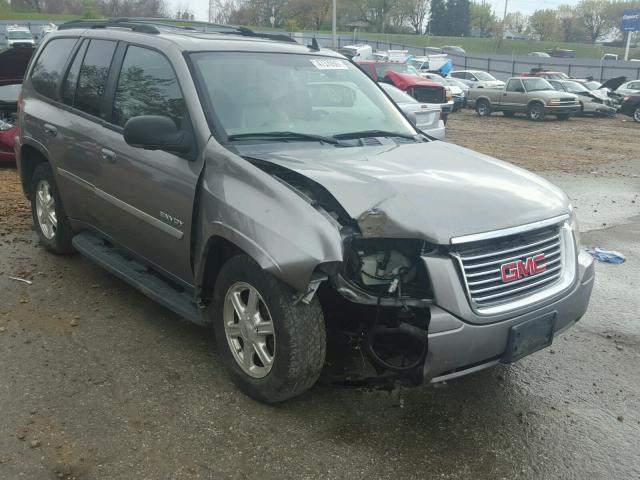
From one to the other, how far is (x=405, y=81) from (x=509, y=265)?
18.1 metres

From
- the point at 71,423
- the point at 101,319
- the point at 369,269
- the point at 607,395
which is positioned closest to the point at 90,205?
the point at 101,319

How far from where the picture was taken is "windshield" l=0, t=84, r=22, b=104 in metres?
9.25

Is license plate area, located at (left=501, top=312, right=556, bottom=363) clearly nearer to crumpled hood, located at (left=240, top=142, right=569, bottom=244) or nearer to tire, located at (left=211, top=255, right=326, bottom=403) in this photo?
crumpled hood, located at (left=240, top=142, right=569, bottom=244)

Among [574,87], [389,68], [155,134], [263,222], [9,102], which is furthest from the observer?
[574,87]

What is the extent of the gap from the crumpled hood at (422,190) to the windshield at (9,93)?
285 inches

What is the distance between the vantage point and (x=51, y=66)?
530 centimetres

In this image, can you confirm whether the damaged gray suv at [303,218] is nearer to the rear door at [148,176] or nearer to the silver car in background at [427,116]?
the rear door at [148,176]

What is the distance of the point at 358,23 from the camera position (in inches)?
3612

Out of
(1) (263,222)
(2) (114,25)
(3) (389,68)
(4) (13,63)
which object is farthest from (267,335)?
(3) (389,68)

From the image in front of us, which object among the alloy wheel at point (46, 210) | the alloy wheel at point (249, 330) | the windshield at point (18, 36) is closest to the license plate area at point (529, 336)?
the alloy wheel at point (249, 330)

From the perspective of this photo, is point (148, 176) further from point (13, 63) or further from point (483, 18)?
point (483, 18)

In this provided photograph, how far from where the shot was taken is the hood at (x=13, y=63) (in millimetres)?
7621

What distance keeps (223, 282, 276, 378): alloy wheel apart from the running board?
247mm

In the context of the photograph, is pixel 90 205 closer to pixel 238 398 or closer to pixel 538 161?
pixel 238 398
